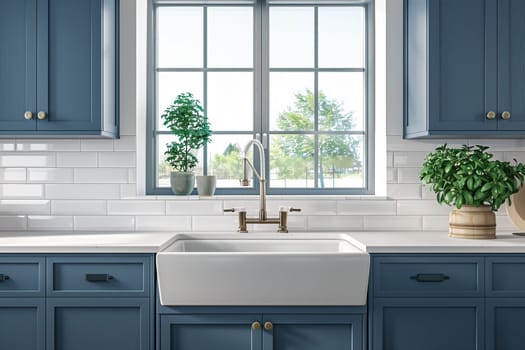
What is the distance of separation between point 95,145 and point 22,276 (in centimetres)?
91

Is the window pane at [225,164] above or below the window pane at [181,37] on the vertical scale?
below

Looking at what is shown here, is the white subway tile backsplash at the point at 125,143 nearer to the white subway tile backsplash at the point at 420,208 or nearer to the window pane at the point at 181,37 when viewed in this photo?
the window pane at the point at 181,37

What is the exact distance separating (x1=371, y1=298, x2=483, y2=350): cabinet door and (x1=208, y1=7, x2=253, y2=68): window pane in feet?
5.64

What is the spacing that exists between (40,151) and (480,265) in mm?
2392

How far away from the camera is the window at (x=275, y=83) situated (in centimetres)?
329

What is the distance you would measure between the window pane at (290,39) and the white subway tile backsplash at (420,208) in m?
1.02

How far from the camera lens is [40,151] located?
3037mm

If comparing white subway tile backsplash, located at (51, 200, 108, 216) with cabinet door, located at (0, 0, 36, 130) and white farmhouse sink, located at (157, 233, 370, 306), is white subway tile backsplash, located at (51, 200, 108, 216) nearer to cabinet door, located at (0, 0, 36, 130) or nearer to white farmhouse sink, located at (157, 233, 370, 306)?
cabinet door, located at (0, 0, 36, 130)

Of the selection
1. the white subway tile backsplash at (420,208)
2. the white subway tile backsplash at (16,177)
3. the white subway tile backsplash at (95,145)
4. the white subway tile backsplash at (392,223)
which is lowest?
the white subway tile backsplash at (392,223)

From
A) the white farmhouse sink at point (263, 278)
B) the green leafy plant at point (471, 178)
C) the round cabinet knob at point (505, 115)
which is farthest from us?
the round cabinet knob at point (505, 115)

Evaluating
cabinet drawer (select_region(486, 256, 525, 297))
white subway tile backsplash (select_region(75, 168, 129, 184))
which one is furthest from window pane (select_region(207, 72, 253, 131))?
cabinet drawer (select_region(486, 256, 525, 297))

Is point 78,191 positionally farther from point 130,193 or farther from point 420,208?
point 420,208

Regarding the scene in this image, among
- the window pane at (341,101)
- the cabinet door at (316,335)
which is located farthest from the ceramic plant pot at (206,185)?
the cabinet door at (316,335)

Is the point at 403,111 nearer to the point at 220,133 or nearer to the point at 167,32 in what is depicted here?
the point at 220,133
